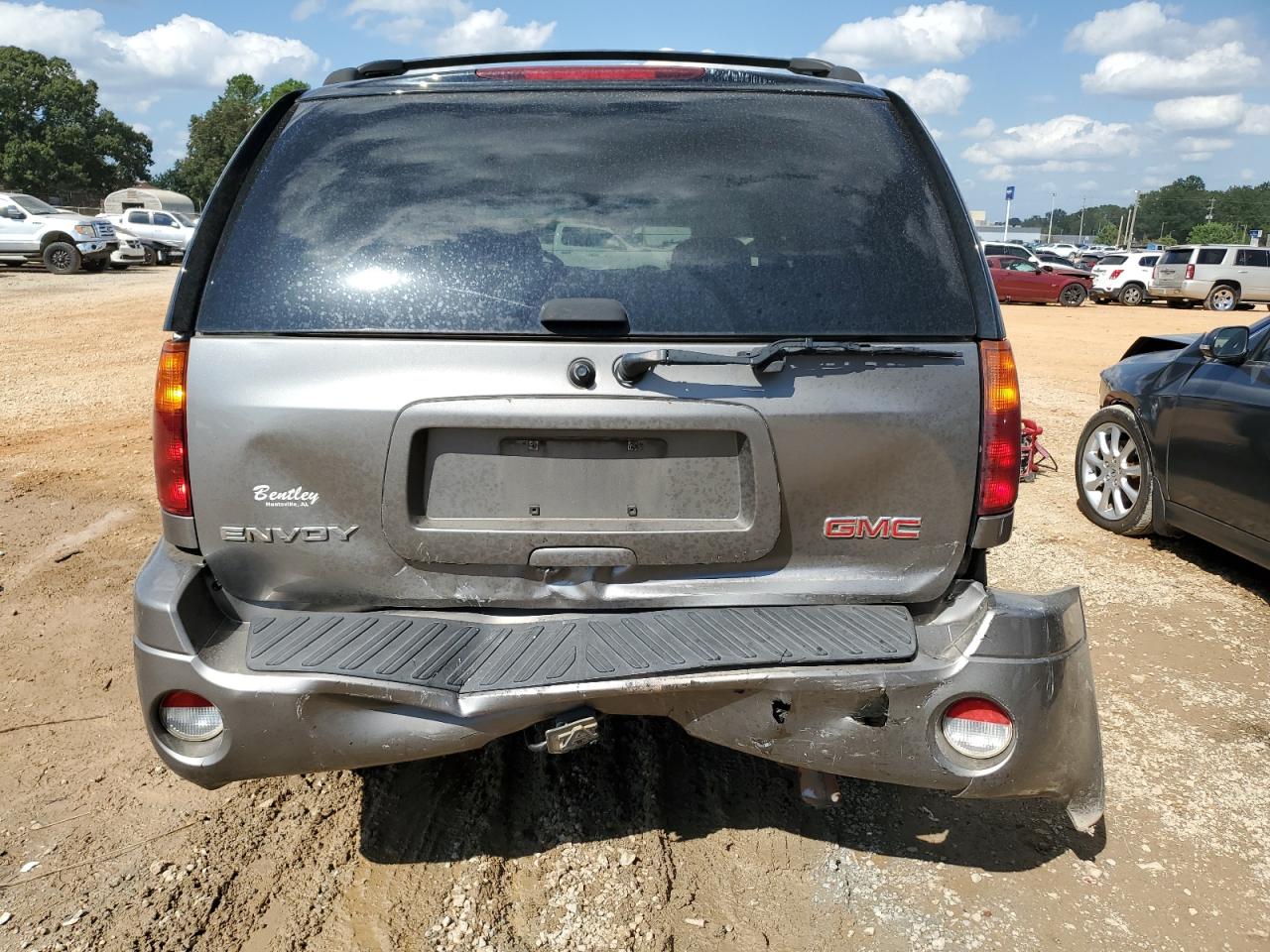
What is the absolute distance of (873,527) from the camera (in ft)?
8.12

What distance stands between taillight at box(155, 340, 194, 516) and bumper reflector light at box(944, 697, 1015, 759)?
1927 mm

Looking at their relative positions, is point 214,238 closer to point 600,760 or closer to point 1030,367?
point 600,760

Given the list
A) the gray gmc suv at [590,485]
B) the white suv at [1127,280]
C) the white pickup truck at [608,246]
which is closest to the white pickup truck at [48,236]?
the gray gmc suv at [590,485]

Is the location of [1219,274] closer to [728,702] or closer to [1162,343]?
[1162,343]

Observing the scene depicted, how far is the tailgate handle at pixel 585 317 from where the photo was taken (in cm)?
234

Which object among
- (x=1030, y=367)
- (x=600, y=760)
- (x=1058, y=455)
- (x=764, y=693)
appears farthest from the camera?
(x=1030, y=367)

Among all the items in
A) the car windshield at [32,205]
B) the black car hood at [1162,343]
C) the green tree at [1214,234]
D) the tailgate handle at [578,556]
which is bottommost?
the green tree at [1214,234]

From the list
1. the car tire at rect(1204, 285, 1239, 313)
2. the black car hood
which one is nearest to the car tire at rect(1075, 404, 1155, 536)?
the black car hood

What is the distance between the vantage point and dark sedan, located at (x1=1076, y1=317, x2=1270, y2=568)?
4828 millimetres

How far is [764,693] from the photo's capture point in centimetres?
229

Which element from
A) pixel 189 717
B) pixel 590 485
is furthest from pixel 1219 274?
pixel 189 717

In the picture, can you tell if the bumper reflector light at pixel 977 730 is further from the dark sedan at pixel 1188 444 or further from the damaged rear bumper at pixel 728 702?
the dark sedan at pixel 1188 444

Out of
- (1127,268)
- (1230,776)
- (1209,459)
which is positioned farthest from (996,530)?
(1127,268)

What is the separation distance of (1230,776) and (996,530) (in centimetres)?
172
